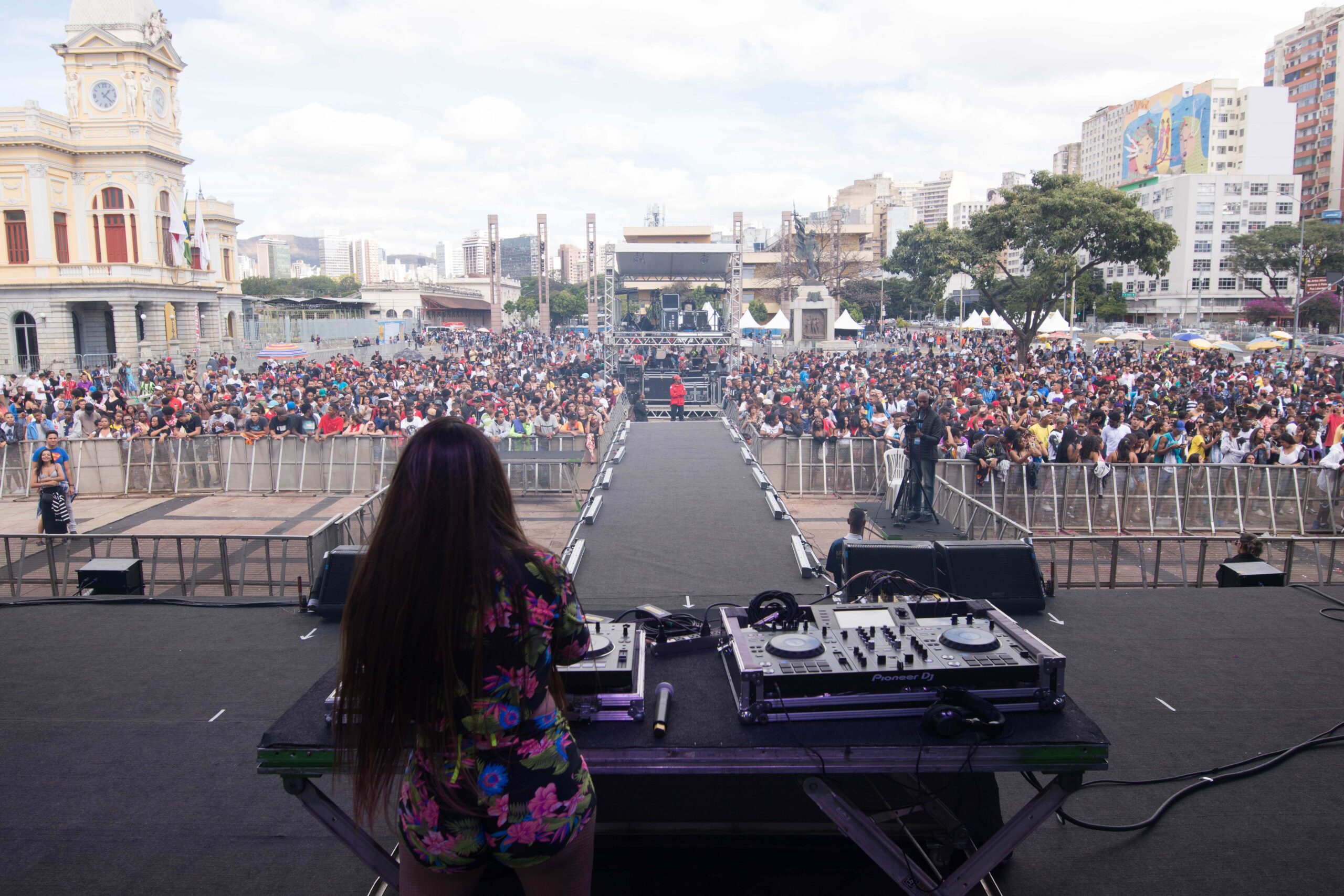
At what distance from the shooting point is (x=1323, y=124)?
101688 mm

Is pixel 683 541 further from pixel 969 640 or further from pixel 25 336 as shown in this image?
pixel 25 336

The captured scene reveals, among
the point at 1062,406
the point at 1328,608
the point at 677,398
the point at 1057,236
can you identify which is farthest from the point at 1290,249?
the point at 1328,608

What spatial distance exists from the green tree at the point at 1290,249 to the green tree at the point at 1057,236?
4088cm

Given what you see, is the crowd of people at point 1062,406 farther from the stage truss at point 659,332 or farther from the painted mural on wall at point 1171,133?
the painted mural on wall at point 1171,133

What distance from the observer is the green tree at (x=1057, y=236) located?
2825 centimetres

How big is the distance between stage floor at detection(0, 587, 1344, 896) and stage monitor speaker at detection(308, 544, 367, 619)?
123 millimetres

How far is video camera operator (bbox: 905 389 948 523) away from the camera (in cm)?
941

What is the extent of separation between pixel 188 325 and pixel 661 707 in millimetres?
49946

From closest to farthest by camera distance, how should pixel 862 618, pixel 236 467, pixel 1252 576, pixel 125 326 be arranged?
pixel 862 618
pixel 1252 576
pixel 236 467
pixel 125 326

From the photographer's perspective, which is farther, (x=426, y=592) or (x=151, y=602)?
(x=151, y=602)

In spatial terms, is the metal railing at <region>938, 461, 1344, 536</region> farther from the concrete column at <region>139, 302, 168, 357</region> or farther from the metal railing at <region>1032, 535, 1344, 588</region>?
the concrete column at <region>139, 302, 168, 357</region>

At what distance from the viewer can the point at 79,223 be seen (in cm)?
4031

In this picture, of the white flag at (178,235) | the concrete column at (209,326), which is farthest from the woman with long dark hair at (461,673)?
the concrete column at (209,326)

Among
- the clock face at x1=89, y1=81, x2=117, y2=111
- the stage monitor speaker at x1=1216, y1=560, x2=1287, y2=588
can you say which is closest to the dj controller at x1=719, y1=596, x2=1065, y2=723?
the stage monitor speaker at x1=1216, y1=560, x2=1287, y2=588
